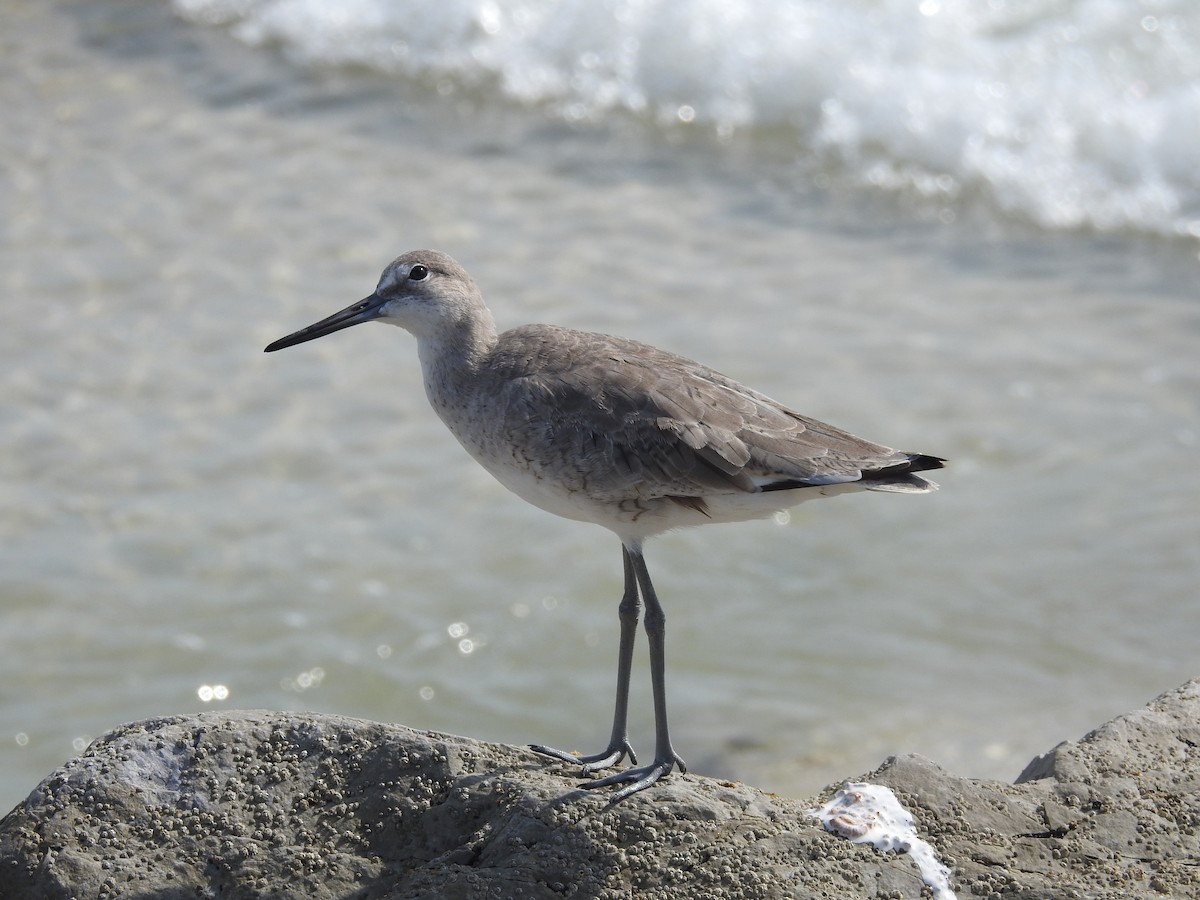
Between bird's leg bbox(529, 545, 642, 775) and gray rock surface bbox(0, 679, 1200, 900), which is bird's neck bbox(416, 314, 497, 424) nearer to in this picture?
bird's leg bbox(529, 545, 642, 775)

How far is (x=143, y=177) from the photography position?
433 inches

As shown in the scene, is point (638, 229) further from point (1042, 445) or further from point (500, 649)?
point (500, 649)

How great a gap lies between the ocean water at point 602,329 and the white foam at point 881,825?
225 centimetres

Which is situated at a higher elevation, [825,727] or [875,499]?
[875,499]

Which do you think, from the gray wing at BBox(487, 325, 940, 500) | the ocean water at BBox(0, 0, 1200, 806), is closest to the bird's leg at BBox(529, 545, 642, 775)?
the gray wing at BBox(487, 325, 940, 500)

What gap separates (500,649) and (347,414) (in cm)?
209

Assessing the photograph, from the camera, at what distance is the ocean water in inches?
269

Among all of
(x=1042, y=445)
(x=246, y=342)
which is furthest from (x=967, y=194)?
(x=246, y=342)

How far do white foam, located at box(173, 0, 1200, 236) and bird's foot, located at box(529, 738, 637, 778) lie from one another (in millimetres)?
7496

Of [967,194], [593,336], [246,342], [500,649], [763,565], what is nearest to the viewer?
[593,336]

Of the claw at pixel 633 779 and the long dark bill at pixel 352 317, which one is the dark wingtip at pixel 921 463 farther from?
the long dark bill at pixel 352 317

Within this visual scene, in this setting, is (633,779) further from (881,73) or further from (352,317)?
(881,73)

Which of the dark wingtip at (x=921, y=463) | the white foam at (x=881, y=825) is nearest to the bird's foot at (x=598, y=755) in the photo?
the white foam at (x=881, y=825)

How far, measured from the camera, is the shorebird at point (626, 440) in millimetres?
4230
